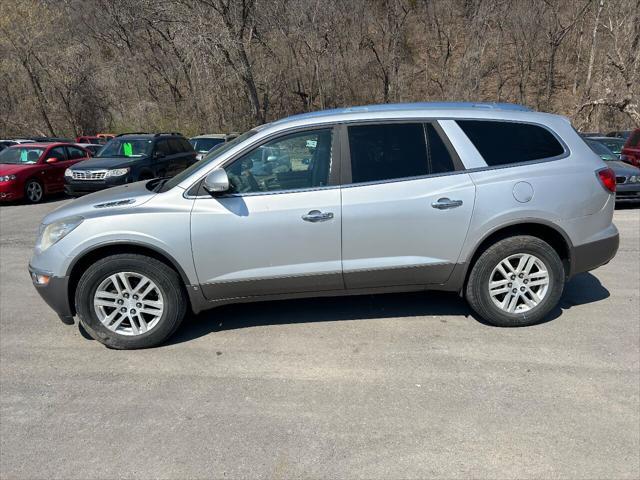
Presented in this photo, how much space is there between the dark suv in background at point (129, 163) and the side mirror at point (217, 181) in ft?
29.2

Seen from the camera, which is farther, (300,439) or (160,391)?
(160,391)

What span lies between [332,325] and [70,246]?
2.31 m

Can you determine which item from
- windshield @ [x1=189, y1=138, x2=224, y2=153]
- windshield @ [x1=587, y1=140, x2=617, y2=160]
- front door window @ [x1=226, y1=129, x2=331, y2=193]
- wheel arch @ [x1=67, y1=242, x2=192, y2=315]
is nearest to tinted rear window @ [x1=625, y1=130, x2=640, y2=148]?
windshield @ [x1=587, y1=140, x2=617, y2=160]

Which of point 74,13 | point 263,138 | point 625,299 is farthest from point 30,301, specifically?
point 74,13

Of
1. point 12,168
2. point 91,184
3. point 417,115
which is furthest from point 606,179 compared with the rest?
point 12,168

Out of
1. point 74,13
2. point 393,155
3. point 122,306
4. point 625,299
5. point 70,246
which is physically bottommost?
point 625,299

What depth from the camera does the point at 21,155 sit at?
14273mm

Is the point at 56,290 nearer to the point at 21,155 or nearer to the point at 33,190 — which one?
the point at 33,190

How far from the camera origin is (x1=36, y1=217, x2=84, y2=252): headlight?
13.4 feet

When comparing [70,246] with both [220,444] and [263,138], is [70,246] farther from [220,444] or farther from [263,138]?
[220,444]

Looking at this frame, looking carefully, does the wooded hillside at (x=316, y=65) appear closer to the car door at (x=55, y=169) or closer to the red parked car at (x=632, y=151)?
the car door at (x=55, y=169)

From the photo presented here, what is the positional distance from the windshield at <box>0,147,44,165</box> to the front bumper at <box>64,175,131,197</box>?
2.57m

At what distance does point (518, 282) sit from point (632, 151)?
9.44 meters

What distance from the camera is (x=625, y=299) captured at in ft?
16.6
